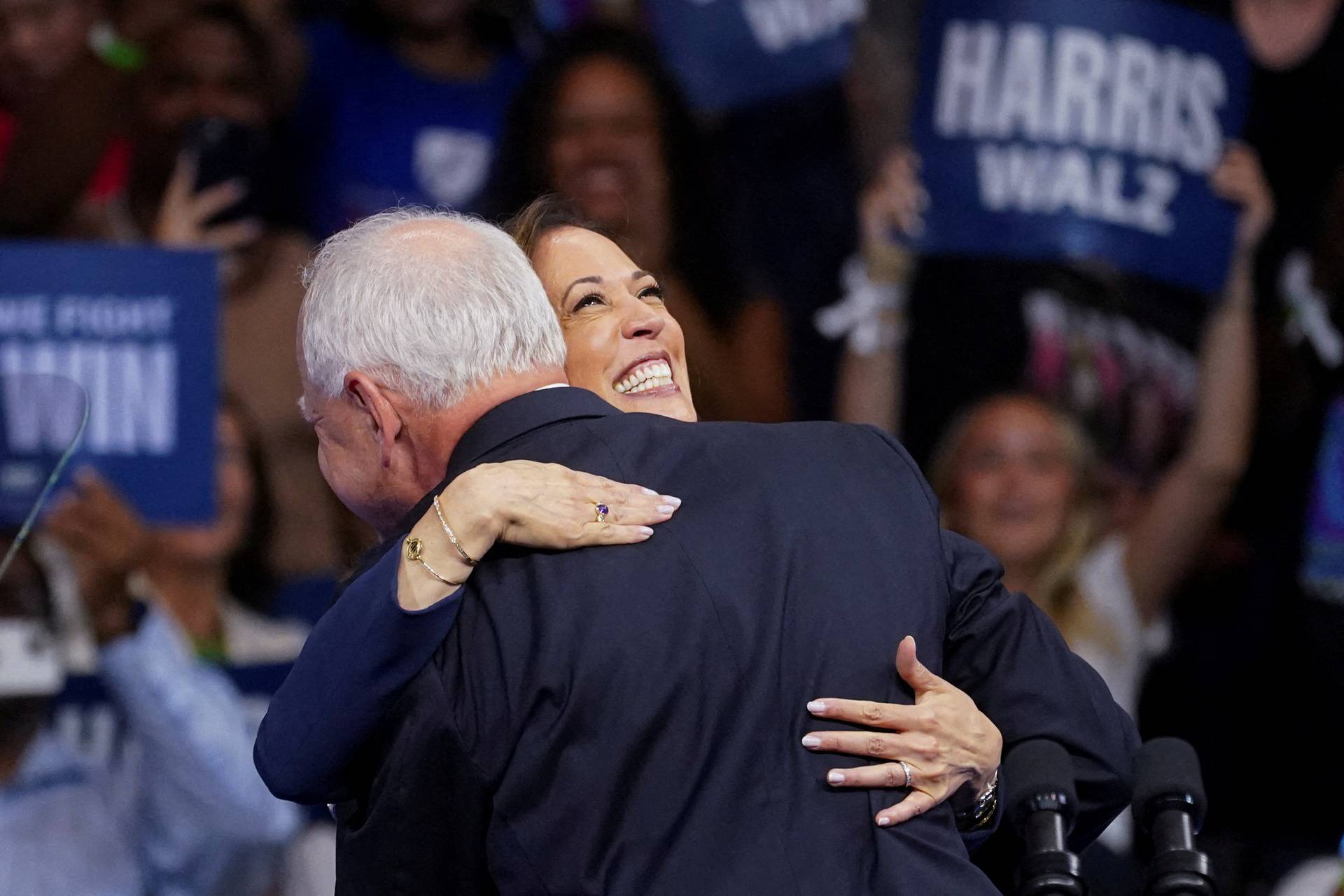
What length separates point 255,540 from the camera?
169 inches

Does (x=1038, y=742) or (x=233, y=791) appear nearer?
(x=1038, y=742)

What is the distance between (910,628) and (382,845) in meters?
0.53

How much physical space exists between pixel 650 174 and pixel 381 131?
0.74 m

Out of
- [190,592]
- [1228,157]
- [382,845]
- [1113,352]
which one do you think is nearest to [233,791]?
[190,592]

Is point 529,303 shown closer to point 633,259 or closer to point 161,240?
point 633,259

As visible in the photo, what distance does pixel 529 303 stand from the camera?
162cm

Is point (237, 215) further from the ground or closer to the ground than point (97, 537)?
further from the ground

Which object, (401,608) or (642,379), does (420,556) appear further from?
(642,379)

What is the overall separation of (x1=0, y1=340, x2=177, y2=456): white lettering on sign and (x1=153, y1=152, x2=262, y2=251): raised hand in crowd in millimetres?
510

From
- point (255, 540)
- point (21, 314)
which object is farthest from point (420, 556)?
point (255, 540)

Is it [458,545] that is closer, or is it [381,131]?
[458,545]

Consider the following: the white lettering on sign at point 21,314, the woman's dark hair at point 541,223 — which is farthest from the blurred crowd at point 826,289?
the woman's dark hair at point 541,223

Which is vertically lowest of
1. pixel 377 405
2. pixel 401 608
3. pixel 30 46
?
pixel 401 608

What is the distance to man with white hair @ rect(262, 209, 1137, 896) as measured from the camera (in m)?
1.45
